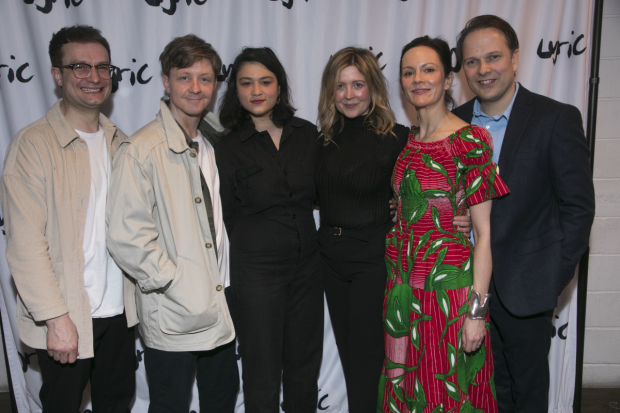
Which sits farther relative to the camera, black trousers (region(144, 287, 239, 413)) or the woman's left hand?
black trousers (region(144, 287, 239, 413))

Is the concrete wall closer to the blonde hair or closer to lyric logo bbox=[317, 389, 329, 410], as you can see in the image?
the blonde hair

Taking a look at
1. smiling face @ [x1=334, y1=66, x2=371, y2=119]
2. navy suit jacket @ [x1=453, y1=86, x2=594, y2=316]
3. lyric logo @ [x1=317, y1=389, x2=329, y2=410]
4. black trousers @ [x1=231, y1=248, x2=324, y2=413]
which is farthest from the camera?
lyric logo @ [x1=317, y1=389, x2=329, y2=410]

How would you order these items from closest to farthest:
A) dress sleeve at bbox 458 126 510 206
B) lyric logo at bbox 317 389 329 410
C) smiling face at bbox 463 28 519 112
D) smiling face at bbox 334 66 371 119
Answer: dress sleeve at bbox 458 126 510 206
smiling face at bbox 463 28 519 112
smiling face at bbox 334 66 371 119
lyric logo at bbox 317 389 329 410

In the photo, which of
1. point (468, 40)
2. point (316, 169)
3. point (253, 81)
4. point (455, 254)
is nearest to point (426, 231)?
point (455, 254)

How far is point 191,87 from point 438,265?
124 cm

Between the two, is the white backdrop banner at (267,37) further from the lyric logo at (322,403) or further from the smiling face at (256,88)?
Result: the lyric logo at (322,403)

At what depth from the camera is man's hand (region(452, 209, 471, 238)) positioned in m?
1.65

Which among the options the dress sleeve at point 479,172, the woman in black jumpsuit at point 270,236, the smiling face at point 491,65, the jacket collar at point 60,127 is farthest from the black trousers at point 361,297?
the jacket collar at point 60,127

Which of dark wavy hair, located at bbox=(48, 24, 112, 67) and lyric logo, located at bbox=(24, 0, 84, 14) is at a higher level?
lyric logo, located at bbox=(24, 0, 84, 14)

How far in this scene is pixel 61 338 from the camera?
1.59 m

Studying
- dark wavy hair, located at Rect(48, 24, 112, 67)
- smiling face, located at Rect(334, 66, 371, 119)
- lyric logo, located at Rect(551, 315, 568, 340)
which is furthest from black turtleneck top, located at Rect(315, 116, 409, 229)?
lyric logo, located at Rect(551, 315, 568, 340)

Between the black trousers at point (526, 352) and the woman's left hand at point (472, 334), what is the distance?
0.26 meters

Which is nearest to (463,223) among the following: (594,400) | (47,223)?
(47,223)

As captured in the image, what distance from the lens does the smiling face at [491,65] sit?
1770 mm
